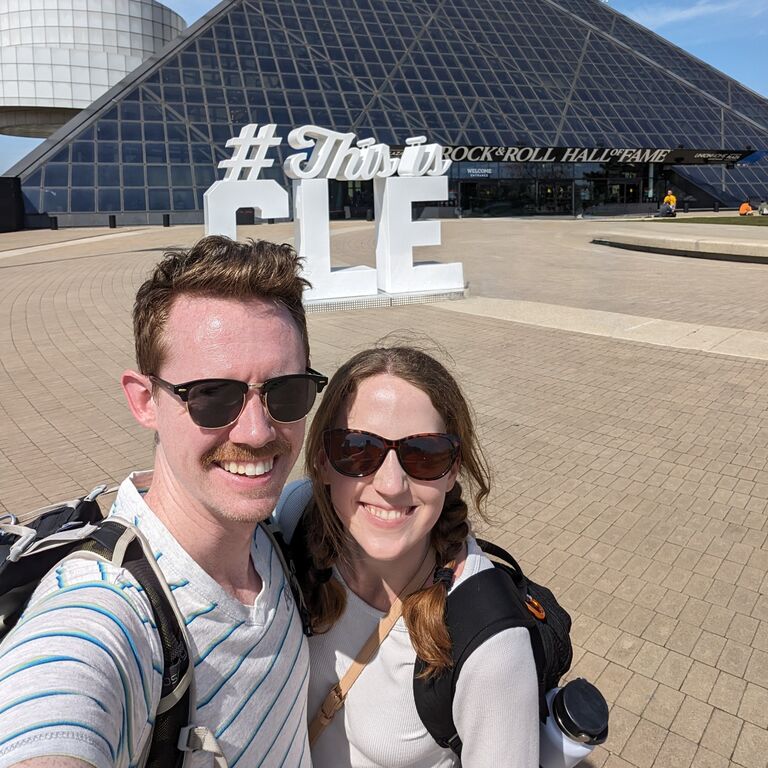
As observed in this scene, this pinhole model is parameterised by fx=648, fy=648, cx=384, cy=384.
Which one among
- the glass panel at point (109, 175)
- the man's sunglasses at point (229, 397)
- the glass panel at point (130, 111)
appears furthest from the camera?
the glass panel at point (130, 111)

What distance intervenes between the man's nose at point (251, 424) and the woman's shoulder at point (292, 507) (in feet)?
1.94

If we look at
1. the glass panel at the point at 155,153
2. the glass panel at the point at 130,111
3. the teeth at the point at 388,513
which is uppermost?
the glass panel at the point at 130,111

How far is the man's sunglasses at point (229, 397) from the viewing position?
143 cm

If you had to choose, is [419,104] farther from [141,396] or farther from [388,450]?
[141,396]

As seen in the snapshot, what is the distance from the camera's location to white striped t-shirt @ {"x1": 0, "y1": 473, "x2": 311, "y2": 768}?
105cm

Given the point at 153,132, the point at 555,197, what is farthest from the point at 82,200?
the point at 555,197

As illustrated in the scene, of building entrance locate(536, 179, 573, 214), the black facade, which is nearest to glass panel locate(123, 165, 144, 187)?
the black facade

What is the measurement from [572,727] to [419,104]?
39043 mm

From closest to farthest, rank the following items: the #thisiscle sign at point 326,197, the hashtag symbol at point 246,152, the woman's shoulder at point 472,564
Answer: the woman's shoulder at point 472,564 → the #thisiscle sign at point 326,197 → the hashtag symbol at point 246,152

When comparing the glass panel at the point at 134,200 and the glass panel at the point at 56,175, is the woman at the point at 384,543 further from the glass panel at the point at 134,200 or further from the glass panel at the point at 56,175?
the glass panel at the point at 56,175

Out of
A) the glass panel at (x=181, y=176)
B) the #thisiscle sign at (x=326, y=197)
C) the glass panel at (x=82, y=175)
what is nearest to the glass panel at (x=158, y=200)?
the glass panel at (x=181, y=176)

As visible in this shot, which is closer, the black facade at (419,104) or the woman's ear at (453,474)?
the woman's ear at (453,474)

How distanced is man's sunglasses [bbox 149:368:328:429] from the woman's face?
303 mm

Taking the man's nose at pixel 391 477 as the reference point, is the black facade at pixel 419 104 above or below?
above
